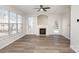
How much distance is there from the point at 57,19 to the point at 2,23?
7.20 meters

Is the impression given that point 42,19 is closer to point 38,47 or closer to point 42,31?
point 42,31

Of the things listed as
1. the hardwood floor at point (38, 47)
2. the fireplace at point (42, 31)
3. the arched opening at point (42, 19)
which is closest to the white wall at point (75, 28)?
the hardwood floor at point (38, 47)

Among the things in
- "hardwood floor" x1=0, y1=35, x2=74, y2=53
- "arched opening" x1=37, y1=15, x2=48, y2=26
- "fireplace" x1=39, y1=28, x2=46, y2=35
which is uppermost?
"arched opening" x1=37, y1=15, x2=48, y2=26

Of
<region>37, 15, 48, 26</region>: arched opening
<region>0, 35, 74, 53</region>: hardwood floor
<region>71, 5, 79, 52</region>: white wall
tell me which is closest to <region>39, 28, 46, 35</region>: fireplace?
<region>37, 15, 48, 26</region>: arched opening

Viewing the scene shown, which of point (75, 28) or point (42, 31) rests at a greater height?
point (75, 28)

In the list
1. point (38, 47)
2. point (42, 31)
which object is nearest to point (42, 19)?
point (42, 31)

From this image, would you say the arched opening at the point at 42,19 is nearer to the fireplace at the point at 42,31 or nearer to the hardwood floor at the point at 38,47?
the fireplace at the point at 42,31

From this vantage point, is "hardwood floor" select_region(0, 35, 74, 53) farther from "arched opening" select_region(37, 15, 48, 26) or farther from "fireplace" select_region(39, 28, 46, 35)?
"arched opening" select_region(37, 15, 48, 26)
